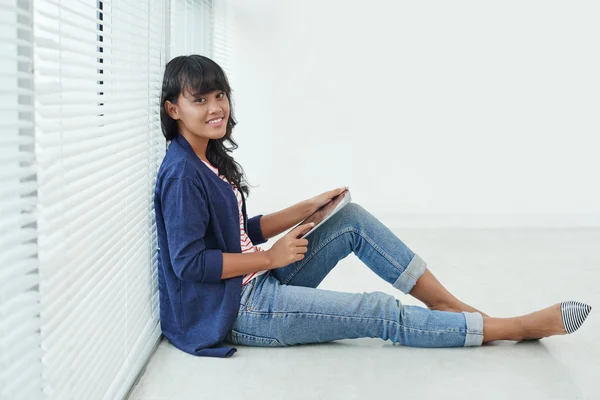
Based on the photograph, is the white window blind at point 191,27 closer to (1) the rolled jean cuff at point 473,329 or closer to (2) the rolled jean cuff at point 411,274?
(2) the rolled jean cuff at point 411,274

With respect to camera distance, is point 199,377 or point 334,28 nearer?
point 199,377

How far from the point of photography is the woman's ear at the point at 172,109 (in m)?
2.06

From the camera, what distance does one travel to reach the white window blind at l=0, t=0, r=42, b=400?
1071 mm

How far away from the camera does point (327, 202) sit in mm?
2293

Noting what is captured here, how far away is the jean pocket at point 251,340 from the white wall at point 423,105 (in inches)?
91.4

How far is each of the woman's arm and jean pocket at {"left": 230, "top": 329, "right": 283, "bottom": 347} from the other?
14.7 inches

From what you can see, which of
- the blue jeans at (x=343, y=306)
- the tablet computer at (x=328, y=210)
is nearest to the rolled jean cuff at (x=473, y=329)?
the blue jeans at (x=343, y=306)

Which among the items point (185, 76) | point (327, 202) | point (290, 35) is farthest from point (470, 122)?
point (185, 76)

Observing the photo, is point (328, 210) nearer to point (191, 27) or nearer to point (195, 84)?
point (195, 84)

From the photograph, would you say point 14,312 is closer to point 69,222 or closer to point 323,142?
point 69,222

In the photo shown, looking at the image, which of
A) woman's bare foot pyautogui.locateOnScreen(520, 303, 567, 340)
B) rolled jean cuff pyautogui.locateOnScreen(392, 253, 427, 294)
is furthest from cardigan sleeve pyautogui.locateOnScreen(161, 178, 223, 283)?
woman's bare foot pyautogui.locateOnScreen(520, 303, 567, 340)

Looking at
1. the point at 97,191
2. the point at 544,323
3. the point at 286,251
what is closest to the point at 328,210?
the point at 286,251

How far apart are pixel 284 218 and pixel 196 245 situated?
0.46 meters

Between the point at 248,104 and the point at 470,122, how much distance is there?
1.30 meters
